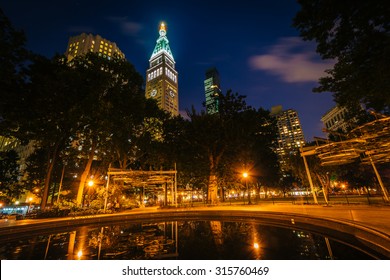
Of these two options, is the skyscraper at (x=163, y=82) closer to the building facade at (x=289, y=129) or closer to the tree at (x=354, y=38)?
the building facade at (x=289, y=129)

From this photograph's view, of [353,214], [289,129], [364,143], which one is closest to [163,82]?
[289,129]

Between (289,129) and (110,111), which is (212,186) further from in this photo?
(289,129)

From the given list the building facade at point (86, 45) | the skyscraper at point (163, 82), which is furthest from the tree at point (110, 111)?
the skyscraper at point (163, 82)

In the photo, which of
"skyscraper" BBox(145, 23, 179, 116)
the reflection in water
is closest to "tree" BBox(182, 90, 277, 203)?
the reflection in water

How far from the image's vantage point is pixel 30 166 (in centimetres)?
4088

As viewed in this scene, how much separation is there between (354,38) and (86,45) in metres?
129

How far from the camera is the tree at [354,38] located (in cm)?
838

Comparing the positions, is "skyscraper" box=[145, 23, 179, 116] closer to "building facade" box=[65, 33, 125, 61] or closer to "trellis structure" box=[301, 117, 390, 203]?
"building facade" box=[65, 33, 125, 61]

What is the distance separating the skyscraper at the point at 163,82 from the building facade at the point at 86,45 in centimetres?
4507

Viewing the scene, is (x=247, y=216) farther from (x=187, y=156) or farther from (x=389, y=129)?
(x=187, y=156)

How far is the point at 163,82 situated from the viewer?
158500mm

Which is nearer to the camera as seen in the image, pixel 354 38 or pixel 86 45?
pixel 354 38

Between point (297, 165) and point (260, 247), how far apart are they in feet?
84.5
